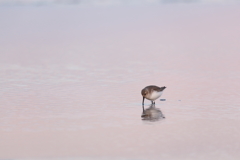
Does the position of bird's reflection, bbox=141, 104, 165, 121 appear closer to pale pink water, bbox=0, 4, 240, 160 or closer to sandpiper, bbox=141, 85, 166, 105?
pale pink water, bbox=0, 4, 240, 160

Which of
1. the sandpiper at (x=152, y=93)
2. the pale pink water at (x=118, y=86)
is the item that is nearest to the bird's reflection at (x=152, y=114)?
the pale pink water at (x=118, y=86)

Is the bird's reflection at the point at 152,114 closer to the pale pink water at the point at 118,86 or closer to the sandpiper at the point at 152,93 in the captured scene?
the pale pink water at the point at 118,86

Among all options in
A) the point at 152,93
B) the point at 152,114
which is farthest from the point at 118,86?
the point at 152,114

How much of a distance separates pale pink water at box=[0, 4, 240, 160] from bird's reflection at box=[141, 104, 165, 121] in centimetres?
18

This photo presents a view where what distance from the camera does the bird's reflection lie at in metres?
13.8

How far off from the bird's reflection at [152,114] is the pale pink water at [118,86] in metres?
0.18

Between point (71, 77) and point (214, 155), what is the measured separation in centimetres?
959

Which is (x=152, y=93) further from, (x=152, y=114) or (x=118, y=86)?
(x=118, y=86)

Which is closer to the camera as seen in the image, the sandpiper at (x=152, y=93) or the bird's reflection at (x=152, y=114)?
the bird's reflection at (x=152, y=114)

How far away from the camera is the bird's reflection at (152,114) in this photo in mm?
13820

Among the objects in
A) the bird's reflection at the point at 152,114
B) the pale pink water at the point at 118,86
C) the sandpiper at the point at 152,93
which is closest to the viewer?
the pale pink water at the point at 118,86

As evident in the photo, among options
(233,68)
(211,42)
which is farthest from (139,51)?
(233,68)

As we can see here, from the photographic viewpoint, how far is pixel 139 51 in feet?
83.9

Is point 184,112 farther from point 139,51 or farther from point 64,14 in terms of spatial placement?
point 64,14
